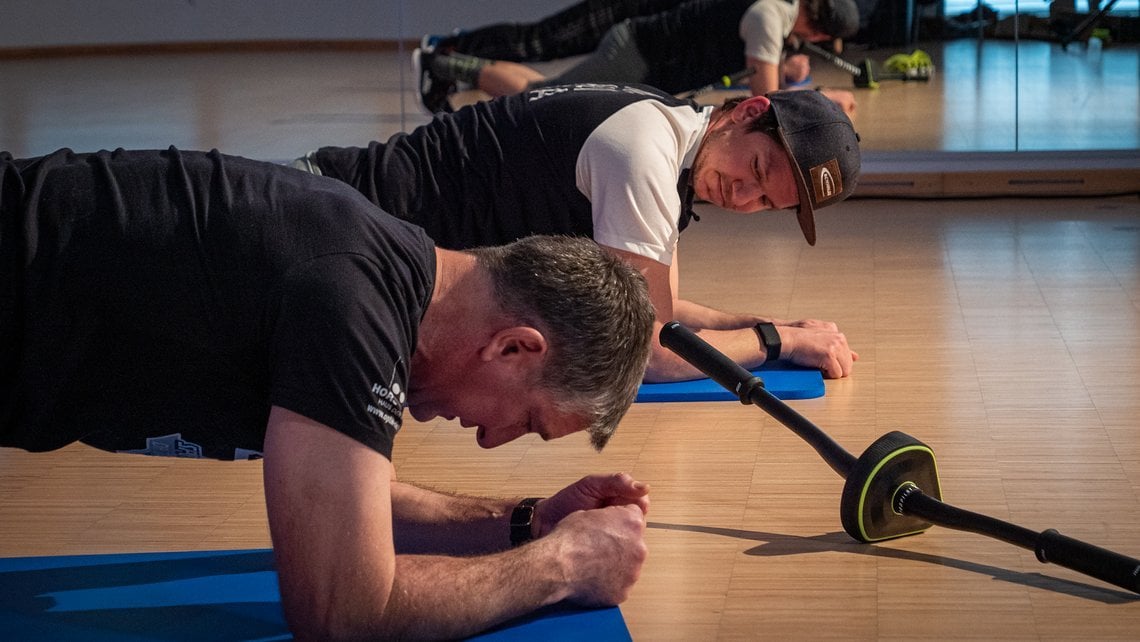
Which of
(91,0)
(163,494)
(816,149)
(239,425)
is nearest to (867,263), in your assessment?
(816,149)

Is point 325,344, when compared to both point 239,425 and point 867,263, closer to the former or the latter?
point 239,425

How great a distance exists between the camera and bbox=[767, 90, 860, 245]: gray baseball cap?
2.67 meters

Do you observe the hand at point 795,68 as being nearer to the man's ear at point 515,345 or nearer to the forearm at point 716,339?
the forearm at point 716,339

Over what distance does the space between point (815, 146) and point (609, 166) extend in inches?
16.0

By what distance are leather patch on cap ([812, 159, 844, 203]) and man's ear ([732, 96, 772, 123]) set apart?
0.16 m

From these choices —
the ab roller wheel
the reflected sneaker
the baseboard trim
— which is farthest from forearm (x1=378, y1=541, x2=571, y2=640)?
→ the baseboard trim

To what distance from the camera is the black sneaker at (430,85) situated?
240 inches

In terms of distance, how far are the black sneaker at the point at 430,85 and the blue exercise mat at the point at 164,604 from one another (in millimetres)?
4229

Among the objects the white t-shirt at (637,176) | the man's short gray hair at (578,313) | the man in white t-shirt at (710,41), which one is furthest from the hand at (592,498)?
the man in white t-shirt at (710,41)

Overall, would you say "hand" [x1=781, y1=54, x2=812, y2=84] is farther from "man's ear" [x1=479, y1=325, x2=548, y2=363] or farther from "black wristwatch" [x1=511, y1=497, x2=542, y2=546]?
"man's ear" [x1=479, y1=325, x2=548, y2=363]

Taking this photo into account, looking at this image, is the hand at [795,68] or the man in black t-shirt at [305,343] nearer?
the man in black t-shirt at [305,343]

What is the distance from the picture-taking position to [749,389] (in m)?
2.33

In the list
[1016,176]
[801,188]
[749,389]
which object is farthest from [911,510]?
[1016,176]

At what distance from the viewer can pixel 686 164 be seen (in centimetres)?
275
